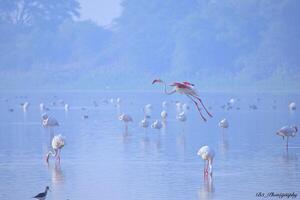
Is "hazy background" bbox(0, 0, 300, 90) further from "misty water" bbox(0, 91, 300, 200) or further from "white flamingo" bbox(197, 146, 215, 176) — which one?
"white flamingo" bbox(197, 146, 215, 176)

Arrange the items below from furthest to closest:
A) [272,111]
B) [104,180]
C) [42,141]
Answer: [272,111], [42,141], [104,180]

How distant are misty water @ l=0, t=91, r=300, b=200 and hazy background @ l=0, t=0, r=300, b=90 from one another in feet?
136

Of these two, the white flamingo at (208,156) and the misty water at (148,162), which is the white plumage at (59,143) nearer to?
the misty water at (148,162)

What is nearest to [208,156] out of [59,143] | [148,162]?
[148,162]

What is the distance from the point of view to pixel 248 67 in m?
71.9

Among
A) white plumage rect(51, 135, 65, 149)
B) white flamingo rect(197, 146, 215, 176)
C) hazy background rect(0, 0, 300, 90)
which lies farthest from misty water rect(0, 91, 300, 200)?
hazy background rect(0, 0, 300, 90)

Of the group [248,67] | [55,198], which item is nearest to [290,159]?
[55,198]

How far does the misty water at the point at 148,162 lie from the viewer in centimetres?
1370

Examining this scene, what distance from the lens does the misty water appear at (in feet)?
45.0

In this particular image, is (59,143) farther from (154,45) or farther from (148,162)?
(154,45)

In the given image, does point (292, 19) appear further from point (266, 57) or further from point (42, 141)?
point (42, 141)

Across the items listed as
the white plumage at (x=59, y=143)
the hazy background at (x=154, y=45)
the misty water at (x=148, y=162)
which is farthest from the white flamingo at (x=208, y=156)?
the hazy background at (x=154, y=45)

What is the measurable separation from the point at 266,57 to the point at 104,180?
58.1 metres

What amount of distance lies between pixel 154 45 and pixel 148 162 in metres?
63.7
